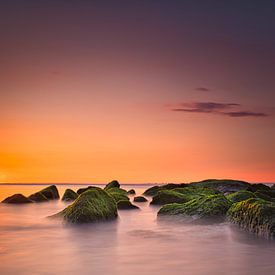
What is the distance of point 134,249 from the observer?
9930 millimetres

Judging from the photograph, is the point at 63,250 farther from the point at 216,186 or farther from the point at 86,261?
the point at 216,186

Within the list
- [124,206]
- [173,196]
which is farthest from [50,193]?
[173,196]

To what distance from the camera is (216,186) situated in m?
37.5

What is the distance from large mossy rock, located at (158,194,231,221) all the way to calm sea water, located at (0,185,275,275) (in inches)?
31.4

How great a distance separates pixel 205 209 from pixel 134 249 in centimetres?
589

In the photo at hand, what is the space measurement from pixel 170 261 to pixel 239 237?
11.9 ft

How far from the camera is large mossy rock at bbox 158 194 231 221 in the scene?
1490cm

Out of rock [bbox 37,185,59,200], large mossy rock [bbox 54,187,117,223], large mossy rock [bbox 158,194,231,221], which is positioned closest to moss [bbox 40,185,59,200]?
rock [bbox 37,185,59,200]

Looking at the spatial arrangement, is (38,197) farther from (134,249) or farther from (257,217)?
(134,249)

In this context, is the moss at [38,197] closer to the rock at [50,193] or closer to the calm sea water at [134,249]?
the rock at [50,193]

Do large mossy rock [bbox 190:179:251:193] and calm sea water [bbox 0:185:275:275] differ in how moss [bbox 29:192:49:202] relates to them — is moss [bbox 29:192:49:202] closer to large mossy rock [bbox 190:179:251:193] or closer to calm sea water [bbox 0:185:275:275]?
large mossy rock [bbox 190:179:251:193]

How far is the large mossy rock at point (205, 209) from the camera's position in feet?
48.9

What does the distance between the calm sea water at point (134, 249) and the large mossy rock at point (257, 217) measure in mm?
339

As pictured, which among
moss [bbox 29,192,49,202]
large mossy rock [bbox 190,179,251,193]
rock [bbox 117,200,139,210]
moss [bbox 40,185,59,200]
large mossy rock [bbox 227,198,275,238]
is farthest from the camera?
large mossy rock [bbox 190,179,251,193]
